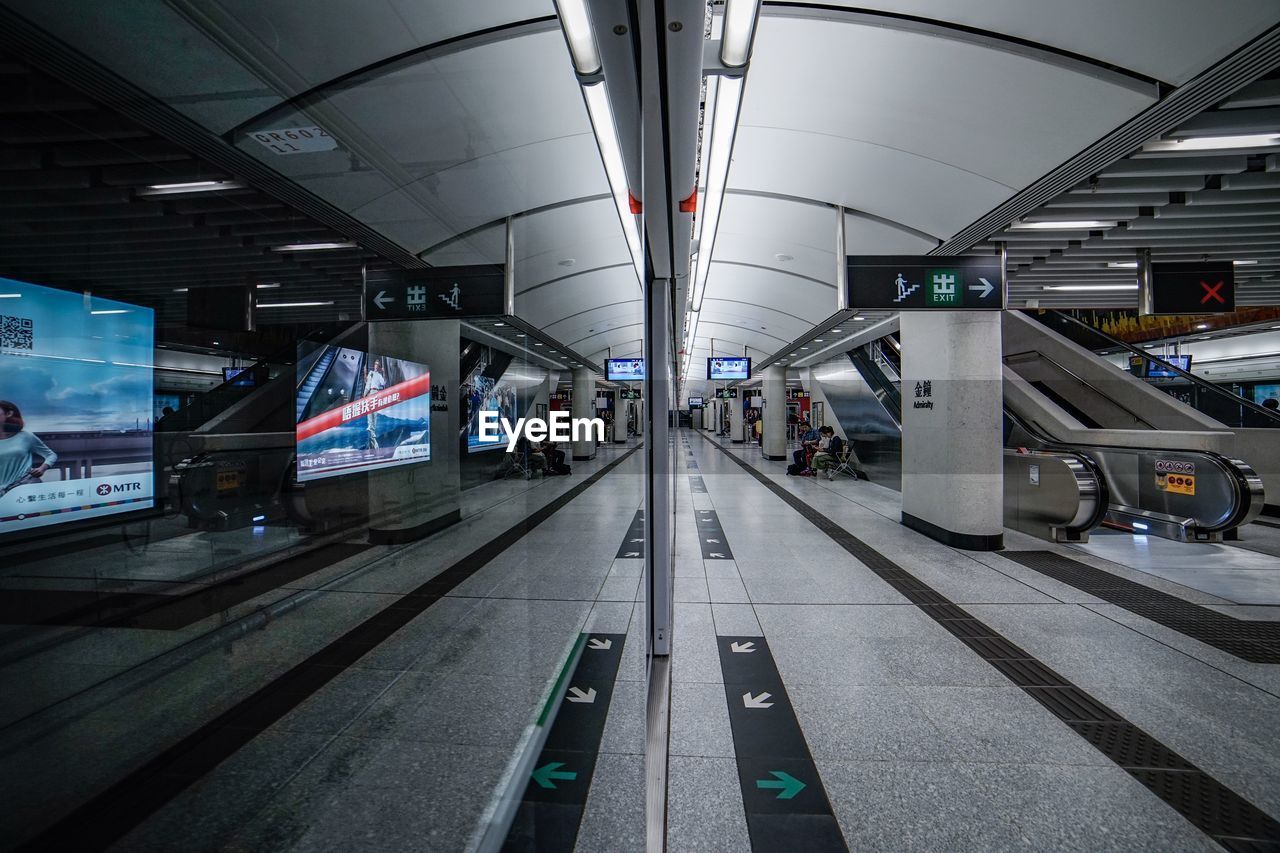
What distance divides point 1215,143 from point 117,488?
732cm

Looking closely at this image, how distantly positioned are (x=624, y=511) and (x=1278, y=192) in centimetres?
841

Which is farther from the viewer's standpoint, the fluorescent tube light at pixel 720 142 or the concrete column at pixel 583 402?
the concrete column at pixel 583 402

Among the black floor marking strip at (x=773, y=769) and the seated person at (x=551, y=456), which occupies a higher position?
the seated person at (x=551, y=456)

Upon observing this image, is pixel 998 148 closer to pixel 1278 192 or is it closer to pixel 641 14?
pixel 1278 192

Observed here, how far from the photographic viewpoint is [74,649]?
4.50 ft

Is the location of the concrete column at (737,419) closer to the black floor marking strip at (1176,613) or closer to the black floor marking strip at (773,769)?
the black floor marking strip at (1176,613)

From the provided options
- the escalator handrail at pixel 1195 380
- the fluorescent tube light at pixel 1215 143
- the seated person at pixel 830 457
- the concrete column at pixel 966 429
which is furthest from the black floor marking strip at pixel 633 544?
the escalator handrail at pixel 1195 380

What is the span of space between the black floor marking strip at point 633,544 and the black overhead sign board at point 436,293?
2.85 meters

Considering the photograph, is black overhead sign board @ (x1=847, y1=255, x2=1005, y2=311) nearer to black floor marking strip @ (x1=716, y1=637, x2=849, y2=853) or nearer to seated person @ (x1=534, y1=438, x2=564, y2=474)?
black floor marking strip @ (x1=716, y1=637, x2=849, y2=853)

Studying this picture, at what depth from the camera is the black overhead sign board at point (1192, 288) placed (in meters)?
6.29

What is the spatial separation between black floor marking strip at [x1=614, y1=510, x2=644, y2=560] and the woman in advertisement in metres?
4.99

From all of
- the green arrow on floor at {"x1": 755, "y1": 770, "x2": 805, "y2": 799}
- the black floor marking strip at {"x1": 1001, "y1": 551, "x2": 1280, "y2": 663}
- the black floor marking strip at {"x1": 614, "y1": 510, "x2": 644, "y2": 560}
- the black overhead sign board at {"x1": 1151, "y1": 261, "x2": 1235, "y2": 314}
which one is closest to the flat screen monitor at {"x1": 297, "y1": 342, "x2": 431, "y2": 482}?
the black floor marking strip at {"x1": 614, "y1": 510, "x2": 644, "y2": 560}

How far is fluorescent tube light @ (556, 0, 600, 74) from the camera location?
5.66 ft

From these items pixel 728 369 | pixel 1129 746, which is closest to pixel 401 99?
pixel 1129 746
